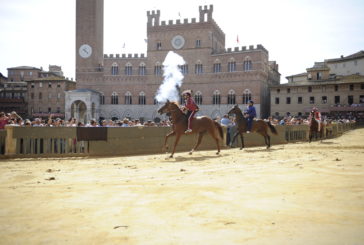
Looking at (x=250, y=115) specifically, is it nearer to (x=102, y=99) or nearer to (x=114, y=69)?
(x=114, y=69)

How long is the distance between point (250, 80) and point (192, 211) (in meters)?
45.2

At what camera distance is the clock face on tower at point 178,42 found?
2035 inches

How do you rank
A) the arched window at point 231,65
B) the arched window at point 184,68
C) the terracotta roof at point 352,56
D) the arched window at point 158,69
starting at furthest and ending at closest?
1. the terracotta roof at point 352,56
2. the arched window at point 158,69
3. the arched window at point 184,68
4. the arched window at point 231,65

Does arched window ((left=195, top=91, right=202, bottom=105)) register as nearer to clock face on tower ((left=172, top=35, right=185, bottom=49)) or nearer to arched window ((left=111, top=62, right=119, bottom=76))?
clock face on tower ((left=172, top=35, right=185, bottom=49))

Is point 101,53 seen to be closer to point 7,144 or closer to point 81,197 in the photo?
point 7,144

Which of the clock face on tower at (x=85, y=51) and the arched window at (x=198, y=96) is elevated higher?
the clock face on tower at (x=85, y=51)

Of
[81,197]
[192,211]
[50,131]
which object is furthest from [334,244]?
[50,131]

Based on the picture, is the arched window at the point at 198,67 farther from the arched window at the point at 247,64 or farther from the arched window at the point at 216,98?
the arched window at the point at 247,64

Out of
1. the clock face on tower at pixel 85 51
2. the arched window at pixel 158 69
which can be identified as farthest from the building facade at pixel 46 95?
the arched window at pixel 158 69

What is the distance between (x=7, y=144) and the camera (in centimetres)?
1188

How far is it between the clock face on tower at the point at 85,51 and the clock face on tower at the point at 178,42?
1513cm

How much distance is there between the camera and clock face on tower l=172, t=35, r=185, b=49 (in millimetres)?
51688

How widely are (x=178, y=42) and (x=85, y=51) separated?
16.9m

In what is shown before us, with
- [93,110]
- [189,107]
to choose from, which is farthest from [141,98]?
[189,107]
